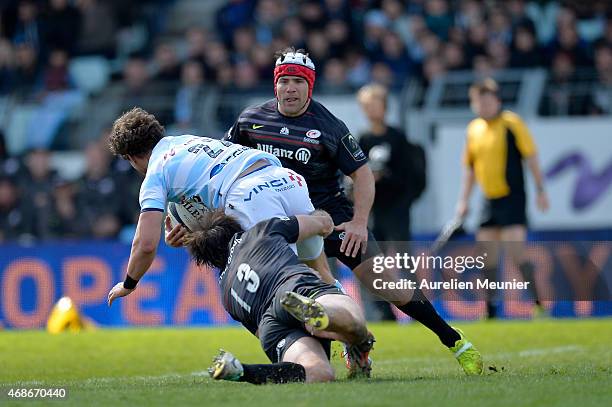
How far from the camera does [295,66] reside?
8.70 metres

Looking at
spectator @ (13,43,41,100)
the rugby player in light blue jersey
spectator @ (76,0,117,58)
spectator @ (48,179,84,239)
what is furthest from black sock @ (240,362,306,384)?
spectator @ (76,0,117,58)

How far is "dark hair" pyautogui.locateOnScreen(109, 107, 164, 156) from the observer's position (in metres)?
7.89

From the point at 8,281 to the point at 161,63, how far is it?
5.45 meters

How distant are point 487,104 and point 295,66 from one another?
523 centimetres

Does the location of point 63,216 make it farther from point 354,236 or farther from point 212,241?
point 212,241

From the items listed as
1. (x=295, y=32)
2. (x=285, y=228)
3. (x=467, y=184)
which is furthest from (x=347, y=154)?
(x=295, y=32)

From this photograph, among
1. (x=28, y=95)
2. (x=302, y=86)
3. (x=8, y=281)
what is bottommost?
(x=8, y=281)

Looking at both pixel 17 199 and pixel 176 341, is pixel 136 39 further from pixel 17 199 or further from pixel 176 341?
pixel 176 341

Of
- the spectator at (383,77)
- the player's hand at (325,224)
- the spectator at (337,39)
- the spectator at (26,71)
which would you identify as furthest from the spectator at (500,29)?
the player's hand at (325,224)

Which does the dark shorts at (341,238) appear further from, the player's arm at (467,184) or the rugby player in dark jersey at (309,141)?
the player's arm at (467,184)

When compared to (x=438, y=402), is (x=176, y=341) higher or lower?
lower

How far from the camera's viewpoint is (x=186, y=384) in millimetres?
7422


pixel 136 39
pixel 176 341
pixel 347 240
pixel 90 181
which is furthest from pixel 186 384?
pixel 136 39

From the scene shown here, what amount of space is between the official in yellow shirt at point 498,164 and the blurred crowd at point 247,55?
347 cm
